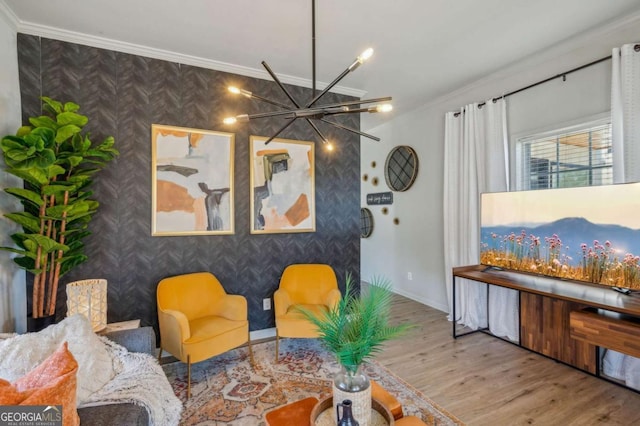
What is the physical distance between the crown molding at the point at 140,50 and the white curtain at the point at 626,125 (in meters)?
2.63

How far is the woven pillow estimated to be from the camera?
1384 mm

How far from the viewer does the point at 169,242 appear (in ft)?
9.37

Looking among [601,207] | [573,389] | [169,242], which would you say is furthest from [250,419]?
[601,207]

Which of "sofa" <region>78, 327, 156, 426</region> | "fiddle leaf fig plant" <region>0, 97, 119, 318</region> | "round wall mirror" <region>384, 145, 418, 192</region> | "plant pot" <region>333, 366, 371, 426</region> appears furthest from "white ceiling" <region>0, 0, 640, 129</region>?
"sofa" <region>78, 327, 156, 426</region>

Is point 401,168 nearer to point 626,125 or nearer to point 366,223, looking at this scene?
point 366,223

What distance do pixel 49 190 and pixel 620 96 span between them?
170 inches

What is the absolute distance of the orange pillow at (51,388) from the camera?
3.38ft

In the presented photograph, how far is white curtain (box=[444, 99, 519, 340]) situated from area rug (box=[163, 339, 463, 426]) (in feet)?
5.18

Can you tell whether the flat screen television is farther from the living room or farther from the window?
the living room

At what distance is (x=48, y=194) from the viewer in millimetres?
2059

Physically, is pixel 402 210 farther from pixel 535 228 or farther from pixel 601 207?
pixel 601 207

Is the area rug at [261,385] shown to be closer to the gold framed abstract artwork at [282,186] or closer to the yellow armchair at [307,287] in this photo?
the yellow armchair at [307,287]

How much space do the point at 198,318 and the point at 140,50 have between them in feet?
8.22

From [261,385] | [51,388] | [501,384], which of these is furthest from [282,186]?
[501,384]
